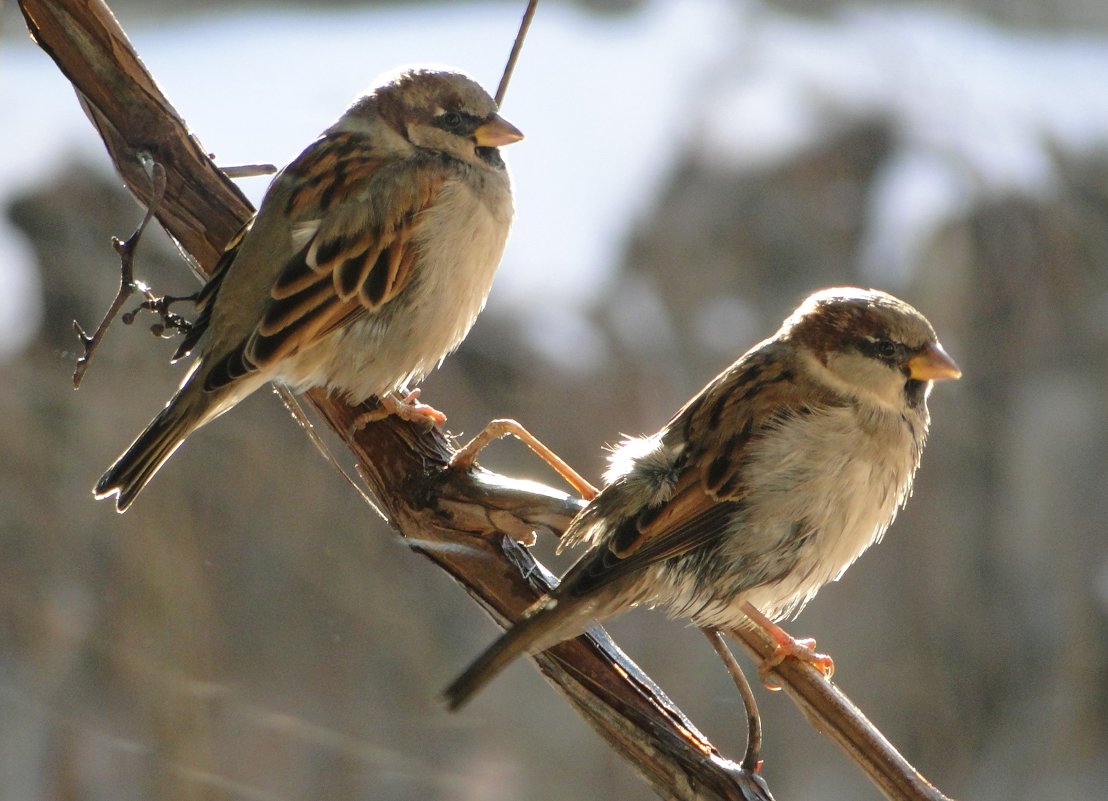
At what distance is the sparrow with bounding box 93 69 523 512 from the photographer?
81.7 inches

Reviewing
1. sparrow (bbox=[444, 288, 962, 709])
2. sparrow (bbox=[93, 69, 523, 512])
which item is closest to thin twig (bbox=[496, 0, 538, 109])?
sparrow (bbox=[93, 69, 523, 512])

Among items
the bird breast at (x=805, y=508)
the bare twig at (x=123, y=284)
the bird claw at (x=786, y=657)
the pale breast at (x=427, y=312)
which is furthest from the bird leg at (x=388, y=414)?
the bird claw at (x=786, y=657)

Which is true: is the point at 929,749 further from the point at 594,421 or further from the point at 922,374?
the point at 922,374

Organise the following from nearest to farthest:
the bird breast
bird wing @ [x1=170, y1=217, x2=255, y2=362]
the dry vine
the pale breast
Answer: the dry vine, the bird breast, bird wing @ [x1=170, y1=217, x2=255, y2=362], the pale breast

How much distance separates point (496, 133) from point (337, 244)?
15.6 inches

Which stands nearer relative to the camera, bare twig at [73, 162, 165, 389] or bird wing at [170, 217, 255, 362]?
bare twig at [73, 162, 165, 389]

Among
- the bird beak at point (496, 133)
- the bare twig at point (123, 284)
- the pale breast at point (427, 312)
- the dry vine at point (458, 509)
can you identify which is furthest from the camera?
the bird beak at point (496, 133)

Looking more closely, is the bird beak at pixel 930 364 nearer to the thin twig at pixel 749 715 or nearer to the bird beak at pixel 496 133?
the thin twig at pixel 749 715

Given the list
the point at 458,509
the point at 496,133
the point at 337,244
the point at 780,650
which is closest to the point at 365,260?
the point at 337,244

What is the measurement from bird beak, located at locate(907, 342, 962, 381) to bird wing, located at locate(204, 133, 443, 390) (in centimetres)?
84

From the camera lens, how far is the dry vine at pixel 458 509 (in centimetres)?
149

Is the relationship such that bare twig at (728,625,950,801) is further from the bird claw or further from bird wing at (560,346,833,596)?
bird wing at (560,346,833,596)

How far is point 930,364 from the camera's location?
2.04m

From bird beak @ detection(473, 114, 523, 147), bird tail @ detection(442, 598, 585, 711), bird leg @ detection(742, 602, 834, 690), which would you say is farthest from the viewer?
bird beak @ detection(473, 114, 523, 147)
